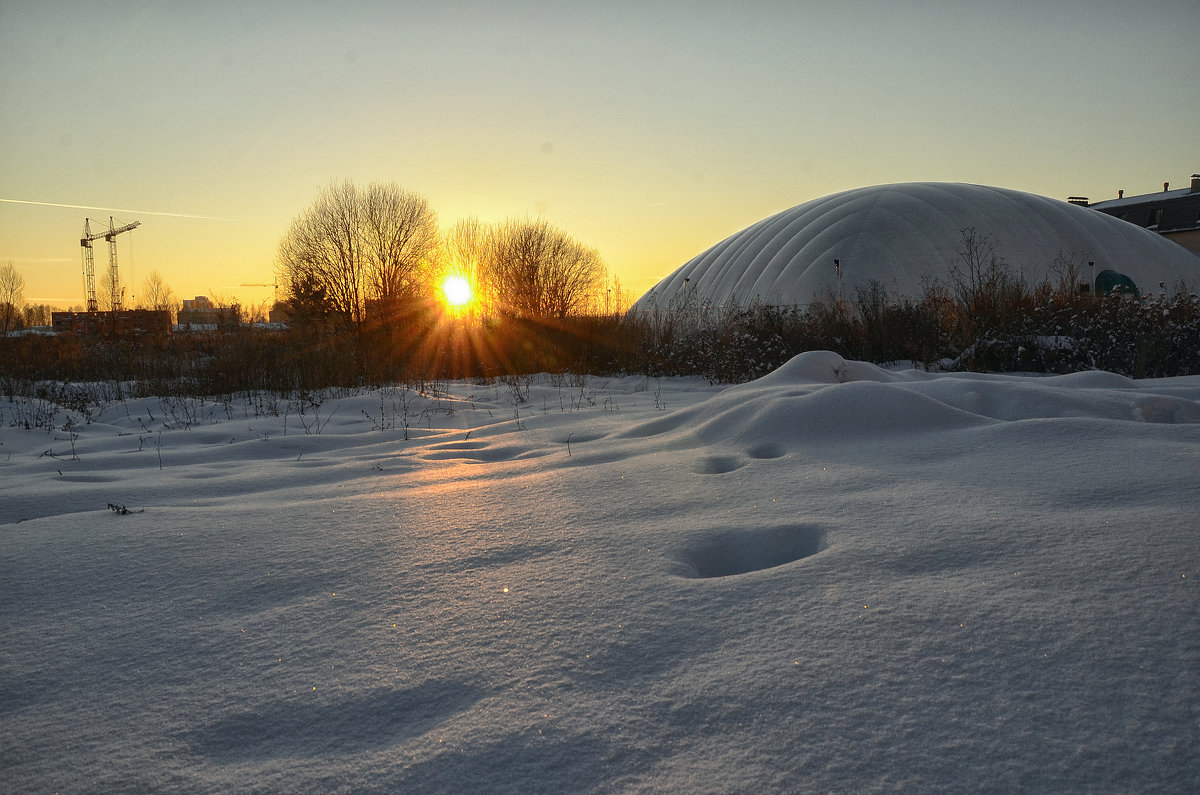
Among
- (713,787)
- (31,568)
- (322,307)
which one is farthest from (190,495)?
(322,307)

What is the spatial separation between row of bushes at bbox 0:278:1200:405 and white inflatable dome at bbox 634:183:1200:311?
10.8 m

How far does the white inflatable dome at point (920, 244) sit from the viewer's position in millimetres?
24031

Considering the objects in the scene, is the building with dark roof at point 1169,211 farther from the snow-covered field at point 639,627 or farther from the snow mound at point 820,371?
the snow-covered field at point 639,627

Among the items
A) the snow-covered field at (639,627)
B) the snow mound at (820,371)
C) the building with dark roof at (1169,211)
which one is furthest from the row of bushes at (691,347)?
the building with dark roof at (1169,211)

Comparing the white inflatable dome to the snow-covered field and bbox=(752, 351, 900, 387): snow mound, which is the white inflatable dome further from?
the snow-covered field

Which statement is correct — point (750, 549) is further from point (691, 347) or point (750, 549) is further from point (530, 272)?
point (530, 272)

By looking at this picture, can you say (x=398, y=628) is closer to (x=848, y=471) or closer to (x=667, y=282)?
(x=848, y=471)

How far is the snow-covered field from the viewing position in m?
1.01

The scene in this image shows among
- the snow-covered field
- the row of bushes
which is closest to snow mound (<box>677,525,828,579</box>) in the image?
the snow-covered field

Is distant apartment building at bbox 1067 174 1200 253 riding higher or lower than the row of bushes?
Result: higher

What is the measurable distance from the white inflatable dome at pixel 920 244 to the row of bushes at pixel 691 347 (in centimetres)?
1077

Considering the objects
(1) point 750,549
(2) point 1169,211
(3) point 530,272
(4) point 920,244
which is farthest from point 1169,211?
(1) point 750,549

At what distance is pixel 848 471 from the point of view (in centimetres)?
262

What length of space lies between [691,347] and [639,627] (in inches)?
386
